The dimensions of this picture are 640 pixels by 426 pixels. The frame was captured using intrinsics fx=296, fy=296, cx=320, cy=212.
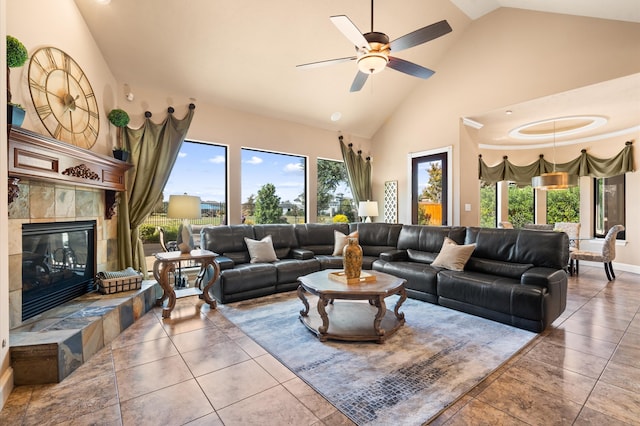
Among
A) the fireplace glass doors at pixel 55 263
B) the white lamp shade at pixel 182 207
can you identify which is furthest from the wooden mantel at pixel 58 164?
the white lamp shade at pixel 182 207

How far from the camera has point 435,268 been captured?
12.8 ft

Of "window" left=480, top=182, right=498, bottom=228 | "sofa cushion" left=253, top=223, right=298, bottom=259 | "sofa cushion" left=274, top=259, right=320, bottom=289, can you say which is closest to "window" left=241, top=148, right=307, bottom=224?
"sofa cushion" left=253, top=223, right=298, bottom=259

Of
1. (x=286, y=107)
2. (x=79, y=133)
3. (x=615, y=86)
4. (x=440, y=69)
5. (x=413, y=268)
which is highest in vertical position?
(x=440, y=69)

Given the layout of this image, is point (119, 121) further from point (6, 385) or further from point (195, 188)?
point (6, 385)

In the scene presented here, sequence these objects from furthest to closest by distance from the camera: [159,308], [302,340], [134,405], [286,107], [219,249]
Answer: [286,107] < [219,249] < [159,308] < [302,340] < [134,405]

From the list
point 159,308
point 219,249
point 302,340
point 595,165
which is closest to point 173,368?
point 302,340

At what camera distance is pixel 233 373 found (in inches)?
86.3

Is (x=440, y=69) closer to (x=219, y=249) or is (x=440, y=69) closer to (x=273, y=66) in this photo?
(x=273, y=66)

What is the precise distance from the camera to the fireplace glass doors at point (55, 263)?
263 cm

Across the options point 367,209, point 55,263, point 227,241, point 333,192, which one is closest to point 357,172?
point 333,192

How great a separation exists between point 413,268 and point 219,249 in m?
2.77

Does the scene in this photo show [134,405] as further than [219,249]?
No

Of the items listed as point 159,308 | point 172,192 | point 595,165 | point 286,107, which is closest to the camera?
point 159,308

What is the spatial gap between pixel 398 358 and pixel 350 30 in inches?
111
